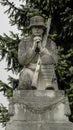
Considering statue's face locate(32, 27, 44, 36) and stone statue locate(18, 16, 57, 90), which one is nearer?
stone statue locate(18, 16, 57, 90)

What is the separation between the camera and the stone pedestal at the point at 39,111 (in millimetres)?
8141

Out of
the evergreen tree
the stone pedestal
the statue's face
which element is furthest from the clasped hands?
the evergreen tree

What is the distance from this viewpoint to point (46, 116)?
27.2 ft

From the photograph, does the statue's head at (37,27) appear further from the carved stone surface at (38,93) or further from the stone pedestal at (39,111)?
the stone pedestal at (39,111)

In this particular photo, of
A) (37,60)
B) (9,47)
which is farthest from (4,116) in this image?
(37,60)

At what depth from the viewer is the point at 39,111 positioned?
827 cm

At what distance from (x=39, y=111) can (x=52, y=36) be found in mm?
5274

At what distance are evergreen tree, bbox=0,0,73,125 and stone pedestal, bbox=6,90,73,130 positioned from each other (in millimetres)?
3957

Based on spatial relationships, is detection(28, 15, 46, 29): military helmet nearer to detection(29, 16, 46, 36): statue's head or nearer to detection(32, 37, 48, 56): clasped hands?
detection(29, 16, 46, 36): statue's head

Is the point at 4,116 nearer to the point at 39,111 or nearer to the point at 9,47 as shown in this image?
the point at 9,47

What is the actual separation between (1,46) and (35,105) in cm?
612

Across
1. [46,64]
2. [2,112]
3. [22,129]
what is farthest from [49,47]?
[2,112]

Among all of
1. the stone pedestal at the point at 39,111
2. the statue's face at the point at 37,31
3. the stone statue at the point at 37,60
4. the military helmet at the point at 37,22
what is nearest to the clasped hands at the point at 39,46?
the stone statue at the point at 37,60

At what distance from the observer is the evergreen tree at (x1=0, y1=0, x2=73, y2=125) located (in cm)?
1309
